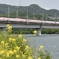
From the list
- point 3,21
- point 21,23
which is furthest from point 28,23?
point 3,21

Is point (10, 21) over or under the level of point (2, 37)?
under

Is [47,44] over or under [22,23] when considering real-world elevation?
over

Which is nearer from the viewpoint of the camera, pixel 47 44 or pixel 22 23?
pixel 47 44

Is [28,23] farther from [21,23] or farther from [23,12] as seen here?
[23,12]

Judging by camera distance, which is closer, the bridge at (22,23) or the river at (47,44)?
the river at (47,44)

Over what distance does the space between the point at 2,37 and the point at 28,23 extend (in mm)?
78347

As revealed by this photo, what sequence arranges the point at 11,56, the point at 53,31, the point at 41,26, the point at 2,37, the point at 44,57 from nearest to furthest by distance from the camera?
the point at 11,56 < the point at 44,57 < the point at 2,37 < the point at 41,26 < the point at 53,31

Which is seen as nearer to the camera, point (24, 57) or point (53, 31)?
point (24, 57)

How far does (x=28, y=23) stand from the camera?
92.8m

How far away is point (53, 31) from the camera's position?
420ft

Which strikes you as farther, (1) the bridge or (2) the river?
(1) the bridge

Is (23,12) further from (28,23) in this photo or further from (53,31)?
(28,23)

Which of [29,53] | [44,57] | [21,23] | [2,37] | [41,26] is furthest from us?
[41,26]

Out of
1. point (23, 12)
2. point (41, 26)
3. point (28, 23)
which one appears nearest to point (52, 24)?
point (41, 26)
